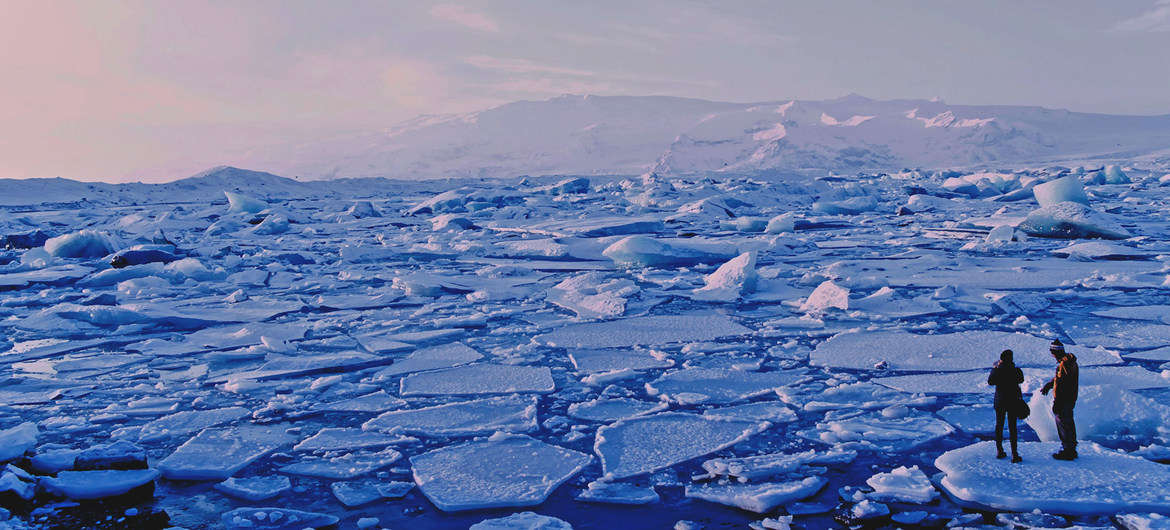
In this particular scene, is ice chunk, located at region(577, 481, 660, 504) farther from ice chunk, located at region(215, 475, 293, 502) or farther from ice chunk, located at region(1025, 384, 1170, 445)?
ice chunk, located at region(1025, 384, 1170, 445)

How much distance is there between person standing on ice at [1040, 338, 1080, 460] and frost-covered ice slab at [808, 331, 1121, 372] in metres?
1.37

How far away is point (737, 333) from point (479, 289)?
2760mm

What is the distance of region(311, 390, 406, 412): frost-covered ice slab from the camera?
370 centimetres

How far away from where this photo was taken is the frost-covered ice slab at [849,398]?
3559mm

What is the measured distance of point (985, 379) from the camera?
12.7 feet

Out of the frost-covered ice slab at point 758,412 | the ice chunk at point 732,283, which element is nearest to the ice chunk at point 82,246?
the ice chunk at point 732,283

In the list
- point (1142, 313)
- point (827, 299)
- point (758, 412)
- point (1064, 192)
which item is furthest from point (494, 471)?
point (1064, 192)

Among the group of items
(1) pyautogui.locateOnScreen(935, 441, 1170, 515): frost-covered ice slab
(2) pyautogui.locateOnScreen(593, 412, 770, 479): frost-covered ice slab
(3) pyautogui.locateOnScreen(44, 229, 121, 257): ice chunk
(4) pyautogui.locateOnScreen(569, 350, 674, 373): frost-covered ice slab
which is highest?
(3) pyautogui.locateOnScreen(44, 229, 121, 257): ice chunk

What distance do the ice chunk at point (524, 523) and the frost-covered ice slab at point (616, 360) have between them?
5.98 feet

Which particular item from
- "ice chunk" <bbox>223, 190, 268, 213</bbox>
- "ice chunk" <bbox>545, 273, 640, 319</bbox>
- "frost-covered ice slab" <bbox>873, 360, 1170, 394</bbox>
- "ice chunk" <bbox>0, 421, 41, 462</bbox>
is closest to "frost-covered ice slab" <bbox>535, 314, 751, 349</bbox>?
"ice chunk" <bbox>545, 273, 640, 319</bbox>

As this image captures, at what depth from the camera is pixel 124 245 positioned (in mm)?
10805

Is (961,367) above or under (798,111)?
under

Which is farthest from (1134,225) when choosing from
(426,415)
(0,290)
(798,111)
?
(798,111)

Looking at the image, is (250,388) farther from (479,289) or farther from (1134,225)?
(1134,225)
